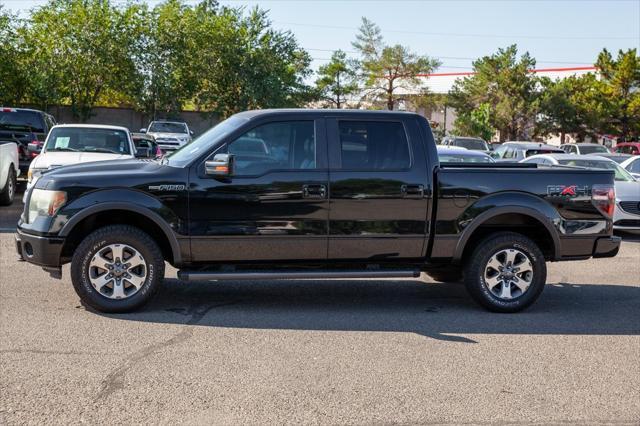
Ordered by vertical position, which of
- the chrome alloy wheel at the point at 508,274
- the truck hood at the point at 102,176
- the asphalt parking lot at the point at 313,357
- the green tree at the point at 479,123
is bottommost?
the asphalt parking lot at the point at 313,357

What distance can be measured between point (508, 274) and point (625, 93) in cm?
4909

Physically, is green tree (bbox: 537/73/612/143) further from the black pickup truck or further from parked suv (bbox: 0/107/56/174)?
the black pickup truck

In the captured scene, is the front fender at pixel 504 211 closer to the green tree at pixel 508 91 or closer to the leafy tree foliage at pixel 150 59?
the leafy tree foliage at pixel 150 59

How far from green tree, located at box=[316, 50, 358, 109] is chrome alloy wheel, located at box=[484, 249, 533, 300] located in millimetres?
58824

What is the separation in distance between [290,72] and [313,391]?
48.9m

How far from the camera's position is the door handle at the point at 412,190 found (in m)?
7.45

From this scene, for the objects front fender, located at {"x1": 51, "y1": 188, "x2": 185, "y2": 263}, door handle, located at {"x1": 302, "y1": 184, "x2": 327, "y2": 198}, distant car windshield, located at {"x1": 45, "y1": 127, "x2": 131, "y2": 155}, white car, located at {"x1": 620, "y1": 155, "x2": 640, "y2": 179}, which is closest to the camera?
front fender, located at {"x1": 51, "y1": 188, "x2": 185, "y2": 263}

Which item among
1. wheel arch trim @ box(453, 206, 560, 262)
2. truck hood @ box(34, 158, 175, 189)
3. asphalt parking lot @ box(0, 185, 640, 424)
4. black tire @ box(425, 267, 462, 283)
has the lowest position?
asphalt parking lot @ box(0, 185, 640, 424)

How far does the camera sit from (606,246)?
7867 millimetres

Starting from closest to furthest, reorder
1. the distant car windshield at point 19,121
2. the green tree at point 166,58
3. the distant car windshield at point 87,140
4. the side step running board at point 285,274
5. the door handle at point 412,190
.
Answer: the side step running board at point 285,274, the door handle at point 412,190, the distant car windshield at point 87,140, the distant car windshield at point 19,121, the green tree at point 166,58

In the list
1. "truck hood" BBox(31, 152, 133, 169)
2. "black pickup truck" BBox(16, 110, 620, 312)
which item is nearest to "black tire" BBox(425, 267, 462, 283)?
"black pickup truck" BBox(16, 110, 620, 312)

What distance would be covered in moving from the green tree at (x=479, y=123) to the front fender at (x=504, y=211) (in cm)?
4829

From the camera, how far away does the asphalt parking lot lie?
4.92 m

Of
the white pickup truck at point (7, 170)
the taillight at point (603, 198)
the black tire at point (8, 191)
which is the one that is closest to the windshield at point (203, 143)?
the taillight at point (603, 198)
